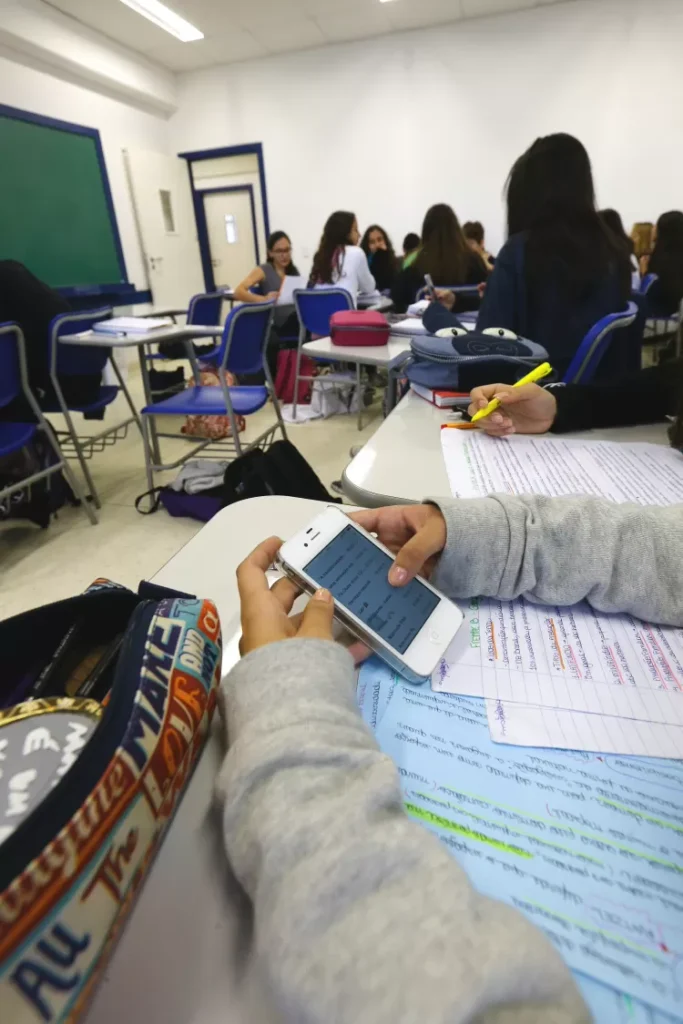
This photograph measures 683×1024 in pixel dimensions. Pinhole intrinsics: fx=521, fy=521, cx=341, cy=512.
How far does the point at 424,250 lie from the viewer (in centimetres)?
322

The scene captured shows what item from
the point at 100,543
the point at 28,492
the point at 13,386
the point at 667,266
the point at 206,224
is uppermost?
the point at 206,224

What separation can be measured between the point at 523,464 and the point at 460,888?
0.63 m

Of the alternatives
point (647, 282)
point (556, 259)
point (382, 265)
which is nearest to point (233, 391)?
point (556, 259)

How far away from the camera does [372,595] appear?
46cm

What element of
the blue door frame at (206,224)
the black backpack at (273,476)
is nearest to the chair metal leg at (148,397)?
the black backpack at (273,476)

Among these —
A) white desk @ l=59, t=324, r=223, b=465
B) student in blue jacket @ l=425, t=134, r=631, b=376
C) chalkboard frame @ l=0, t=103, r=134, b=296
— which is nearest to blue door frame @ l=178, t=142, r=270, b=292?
chalkboard frame @ l=0, t=103, r=134, b=296

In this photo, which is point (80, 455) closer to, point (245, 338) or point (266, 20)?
point (245, 338)

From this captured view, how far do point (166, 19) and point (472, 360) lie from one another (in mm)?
5476

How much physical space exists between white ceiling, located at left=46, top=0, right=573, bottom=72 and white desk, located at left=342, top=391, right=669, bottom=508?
5.08m

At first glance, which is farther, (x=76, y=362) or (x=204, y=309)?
(x=204, y=309)

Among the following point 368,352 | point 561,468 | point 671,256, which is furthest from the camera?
point 671,256

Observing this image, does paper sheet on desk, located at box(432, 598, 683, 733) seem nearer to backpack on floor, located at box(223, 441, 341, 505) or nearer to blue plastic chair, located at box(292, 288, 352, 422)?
backpack on floor, located at box(223, 441, 341, 505)

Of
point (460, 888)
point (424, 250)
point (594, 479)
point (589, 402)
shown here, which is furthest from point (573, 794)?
point (424, 250)

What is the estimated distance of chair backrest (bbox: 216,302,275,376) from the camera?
221 centimetres
